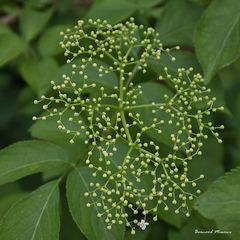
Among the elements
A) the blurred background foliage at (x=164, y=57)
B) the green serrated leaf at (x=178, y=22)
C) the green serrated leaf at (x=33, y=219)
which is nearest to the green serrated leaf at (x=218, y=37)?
the blurred background foliage at (x=164, y=57)

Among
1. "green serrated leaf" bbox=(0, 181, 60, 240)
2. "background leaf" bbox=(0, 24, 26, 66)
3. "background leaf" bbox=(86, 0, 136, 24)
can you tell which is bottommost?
"green serrated leaf" bbox=(0, 181, 60, 240)

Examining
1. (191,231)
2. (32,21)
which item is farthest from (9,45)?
(191,231)

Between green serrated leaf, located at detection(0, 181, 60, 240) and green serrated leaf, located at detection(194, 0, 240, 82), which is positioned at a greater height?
green serrated leaf, located at detection(194, 0, 240, 82)

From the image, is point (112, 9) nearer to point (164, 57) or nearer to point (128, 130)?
point (164, 57)

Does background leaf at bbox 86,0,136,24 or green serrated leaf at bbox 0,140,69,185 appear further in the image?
background leaf at bbox 86,0,136,24

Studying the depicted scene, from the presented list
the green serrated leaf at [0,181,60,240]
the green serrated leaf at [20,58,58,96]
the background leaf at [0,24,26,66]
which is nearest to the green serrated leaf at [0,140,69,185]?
the green serrated leaf at [0,181,60,240]

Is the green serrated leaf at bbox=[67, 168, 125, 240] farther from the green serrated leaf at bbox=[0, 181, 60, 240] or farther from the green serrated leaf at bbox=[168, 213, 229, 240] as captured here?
the green serrated leaf at bbox=[168, 213, 229, 240]

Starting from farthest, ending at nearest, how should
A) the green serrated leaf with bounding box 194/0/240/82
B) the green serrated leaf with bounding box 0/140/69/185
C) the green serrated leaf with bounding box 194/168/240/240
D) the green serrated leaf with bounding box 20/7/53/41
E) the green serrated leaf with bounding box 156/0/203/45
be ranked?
the green serrated leaf with bounding box 20/7/53/41
the green serrated leaf with bounding box 156/0/203/45
the green serrated leaf with bounding box 194/0/240/82
the green serrated leaf with bounding box 0/140/69/185
the green serrated leaf with bounding box 194/168/240/240
